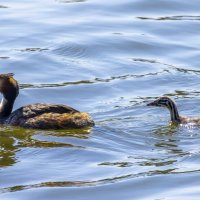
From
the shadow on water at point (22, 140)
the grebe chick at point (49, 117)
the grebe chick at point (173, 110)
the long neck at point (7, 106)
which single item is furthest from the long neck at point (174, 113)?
the long neck at point (7, 106)

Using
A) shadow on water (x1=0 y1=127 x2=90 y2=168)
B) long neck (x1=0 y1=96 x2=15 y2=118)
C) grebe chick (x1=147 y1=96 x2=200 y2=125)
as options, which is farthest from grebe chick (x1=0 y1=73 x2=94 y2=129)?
grebe chick (x1=147 y1=96 x2=200 y2=125)

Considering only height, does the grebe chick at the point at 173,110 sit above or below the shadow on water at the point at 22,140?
above

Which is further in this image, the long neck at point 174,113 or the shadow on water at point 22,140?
the long neck at point 174,113

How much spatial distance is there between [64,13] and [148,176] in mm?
11283

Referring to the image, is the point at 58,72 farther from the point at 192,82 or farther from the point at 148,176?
the point at 148,176

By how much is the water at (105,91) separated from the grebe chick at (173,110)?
0.65ft

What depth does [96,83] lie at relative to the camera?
19078 millimetres

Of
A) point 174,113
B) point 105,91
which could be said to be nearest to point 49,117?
point 174,113

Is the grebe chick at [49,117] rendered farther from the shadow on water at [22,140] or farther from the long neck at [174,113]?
the long neck at [174,113]

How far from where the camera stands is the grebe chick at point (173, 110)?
16.3 metres

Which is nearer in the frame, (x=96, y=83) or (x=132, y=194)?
(x=132, y=194)

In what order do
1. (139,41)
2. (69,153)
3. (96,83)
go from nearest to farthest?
(69,153), (96,83), (139,41)

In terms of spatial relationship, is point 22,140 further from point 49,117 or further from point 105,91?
point 105,91

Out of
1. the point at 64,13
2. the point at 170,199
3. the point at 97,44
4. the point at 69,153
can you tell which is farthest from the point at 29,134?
the point at 64,13
